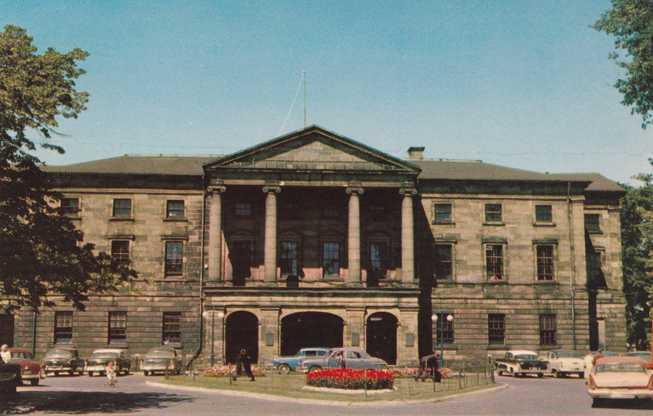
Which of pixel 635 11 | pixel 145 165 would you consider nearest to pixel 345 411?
pixel 635 11

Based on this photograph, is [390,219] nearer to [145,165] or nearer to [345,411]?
[145,165]

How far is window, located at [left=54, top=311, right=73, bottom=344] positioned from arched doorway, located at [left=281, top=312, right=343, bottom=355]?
14.2 metres

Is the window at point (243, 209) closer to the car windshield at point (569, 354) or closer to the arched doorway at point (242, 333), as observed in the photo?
the arched doorway at point (242, 333)

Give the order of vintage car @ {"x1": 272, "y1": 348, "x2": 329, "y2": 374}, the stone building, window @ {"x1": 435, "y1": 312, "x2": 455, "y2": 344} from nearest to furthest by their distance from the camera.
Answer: vintage car @ {"x1": 272, "y1": 348, "x2": 329, "y2": 374} < the stone building < window @ {"x1": 435, "y1": 312, "x2": 455, "y2": 344}

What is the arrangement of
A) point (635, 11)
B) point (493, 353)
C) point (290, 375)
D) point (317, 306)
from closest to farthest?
point (635, 11) → point (290, 375) → point (317, 306) → point (493, 353)

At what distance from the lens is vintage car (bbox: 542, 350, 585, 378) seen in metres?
45.6

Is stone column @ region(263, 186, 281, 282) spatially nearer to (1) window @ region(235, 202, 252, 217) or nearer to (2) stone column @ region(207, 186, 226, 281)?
(2) stone column @ region(207, 186, 226, 281)

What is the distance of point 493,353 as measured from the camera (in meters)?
53.3

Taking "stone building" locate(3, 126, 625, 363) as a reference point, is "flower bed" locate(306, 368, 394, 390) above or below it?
below

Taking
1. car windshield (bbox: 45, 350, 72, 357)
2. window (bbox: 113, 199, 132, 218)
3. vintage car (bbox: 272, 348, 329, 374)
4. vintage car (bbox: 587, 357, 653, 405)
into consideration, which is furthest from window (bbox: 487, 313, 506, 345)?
vintage car (bbox: 587, 357, 653, 405)

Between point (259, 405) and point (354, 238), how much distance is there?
2484cm

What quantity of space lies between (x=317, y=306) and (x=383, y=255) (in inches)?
275

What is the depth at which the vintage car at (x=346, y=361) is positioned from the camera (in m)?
37.8

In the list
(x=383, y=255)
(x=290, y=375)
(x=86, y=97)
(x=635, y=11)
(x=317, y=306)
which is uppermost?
(x=635, y=11)
